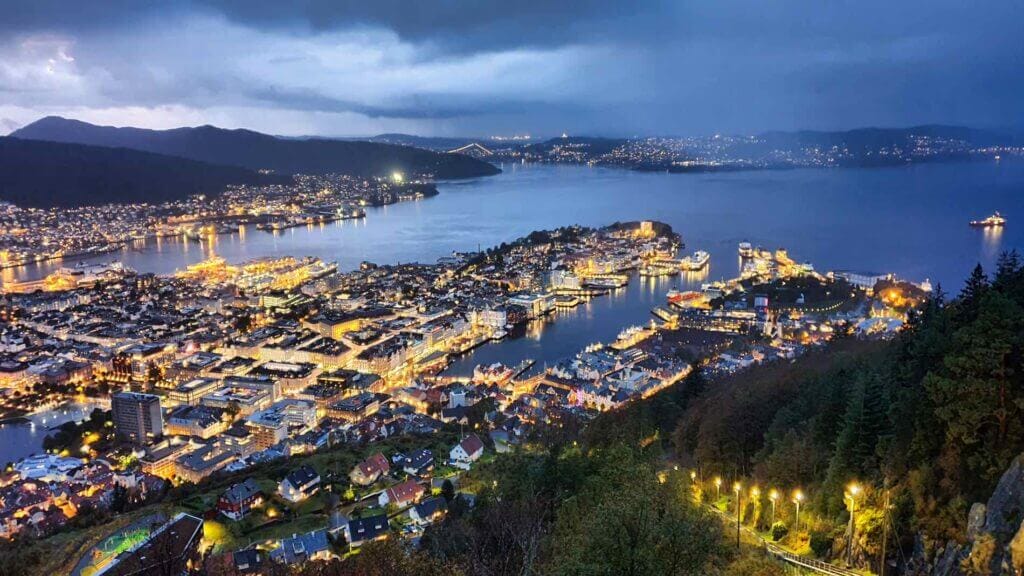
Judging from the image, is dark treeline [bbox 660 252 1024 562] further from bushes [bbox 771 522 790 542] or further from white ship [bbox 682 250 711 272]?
white ship [bbox 682 250 711 272]

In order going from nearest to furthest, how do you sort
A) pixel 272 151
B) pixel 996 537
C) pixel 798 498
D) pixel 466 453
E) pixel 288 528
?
1. pixel 996 537
2. pixel 798 498
3. pixel 288 528
4. pixel 466 453
5. pixel 272 151

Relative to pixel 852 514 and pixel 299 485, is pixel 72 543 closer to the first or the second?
pixel 299 485

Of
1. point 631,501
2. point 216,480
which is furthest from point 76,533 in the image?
point 631,501

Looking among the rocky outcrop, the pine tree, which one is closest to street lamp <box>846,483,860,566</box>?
the rocky outcrop

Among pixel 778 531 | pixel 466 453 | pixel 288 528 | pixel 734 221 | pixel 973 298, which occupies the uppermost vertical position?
pixel 973 298

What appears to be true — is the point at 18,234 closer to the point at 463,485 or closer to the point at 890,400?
the point at 463,485

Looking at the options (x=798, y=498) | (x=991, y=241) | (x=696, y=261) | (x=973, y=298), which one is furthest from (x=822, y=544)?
(x=991, y=241)
